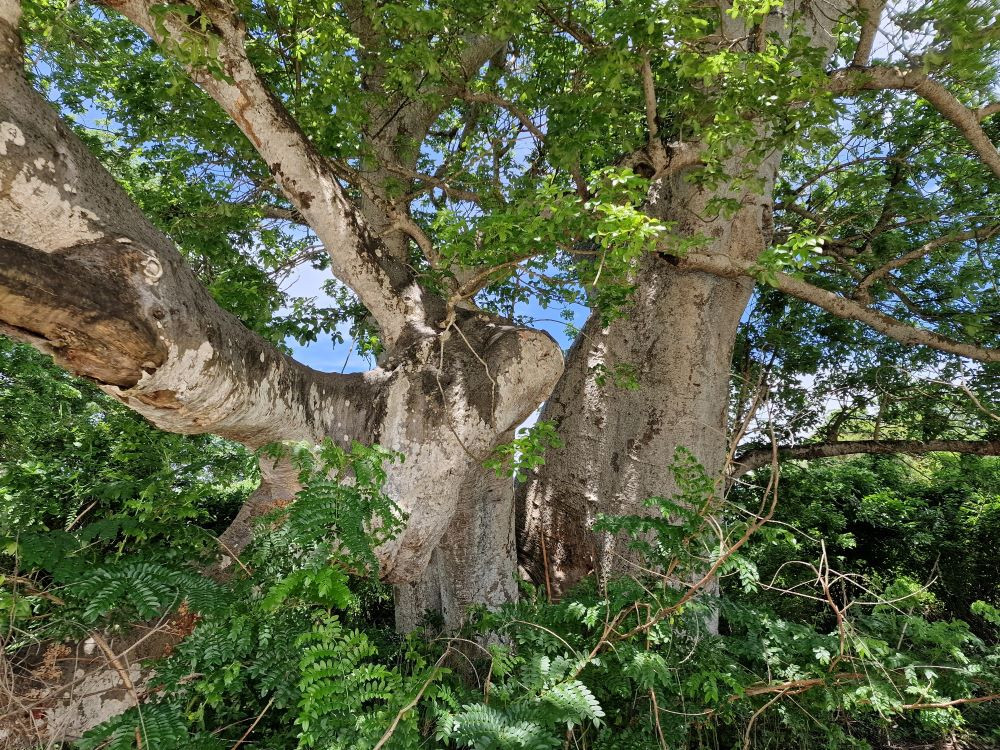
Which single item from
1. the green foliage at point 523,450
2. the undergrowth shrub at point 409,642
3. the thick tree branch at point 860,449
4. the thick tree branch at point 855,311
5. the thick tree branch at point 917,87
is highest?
the thick tree branch at point 917,87

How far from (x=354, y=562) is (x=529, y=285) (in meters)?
3.72

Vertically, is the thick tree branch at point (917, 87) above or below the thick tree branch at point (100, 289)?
above

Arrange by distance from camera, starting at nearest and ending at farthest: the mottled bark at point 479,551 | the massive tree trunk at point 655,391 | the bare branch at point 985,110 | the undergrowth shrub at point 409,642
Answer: the undergrowth shrub at point 409,642
the bare branch at point 985,110
the mottled bark at point 479,551
the massive tree trunk at point 655,391

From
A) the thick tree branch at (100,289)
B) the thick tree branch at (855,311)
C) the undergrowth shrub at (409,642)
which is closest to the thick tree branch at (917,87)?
the thick tree branch at (855,311)

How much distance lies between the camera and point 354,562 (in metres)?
2.22

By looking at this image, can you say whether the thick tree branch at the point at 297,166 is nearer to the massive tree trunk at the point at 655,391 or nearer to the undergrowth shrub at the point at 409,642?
the undergrowth shrub at the point at 409,642

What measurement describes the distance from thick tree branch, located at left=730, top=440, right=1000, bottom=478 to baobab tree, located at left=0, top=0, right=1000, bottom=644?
113 mm

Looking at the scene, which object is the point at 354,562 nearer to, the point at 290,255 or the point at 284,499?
the point at 284,499

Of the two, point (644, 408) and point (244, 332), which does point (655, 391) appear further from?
point (244, 332)

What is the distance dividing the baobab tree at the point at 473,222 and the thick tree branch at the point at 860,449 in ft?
0.37

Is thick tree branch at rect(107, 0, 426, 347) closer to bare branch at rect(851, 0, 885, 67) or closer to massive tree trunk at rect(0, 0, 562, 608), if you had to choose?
massive tree trunk at rect(0, 0, 562, 608)

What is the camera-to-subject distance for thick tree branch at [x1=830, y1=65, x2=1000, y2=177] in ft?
11.7

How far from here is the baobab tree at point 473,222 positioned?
2486 millimetres

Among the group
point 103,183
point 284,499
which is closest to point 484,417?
point 284,499
